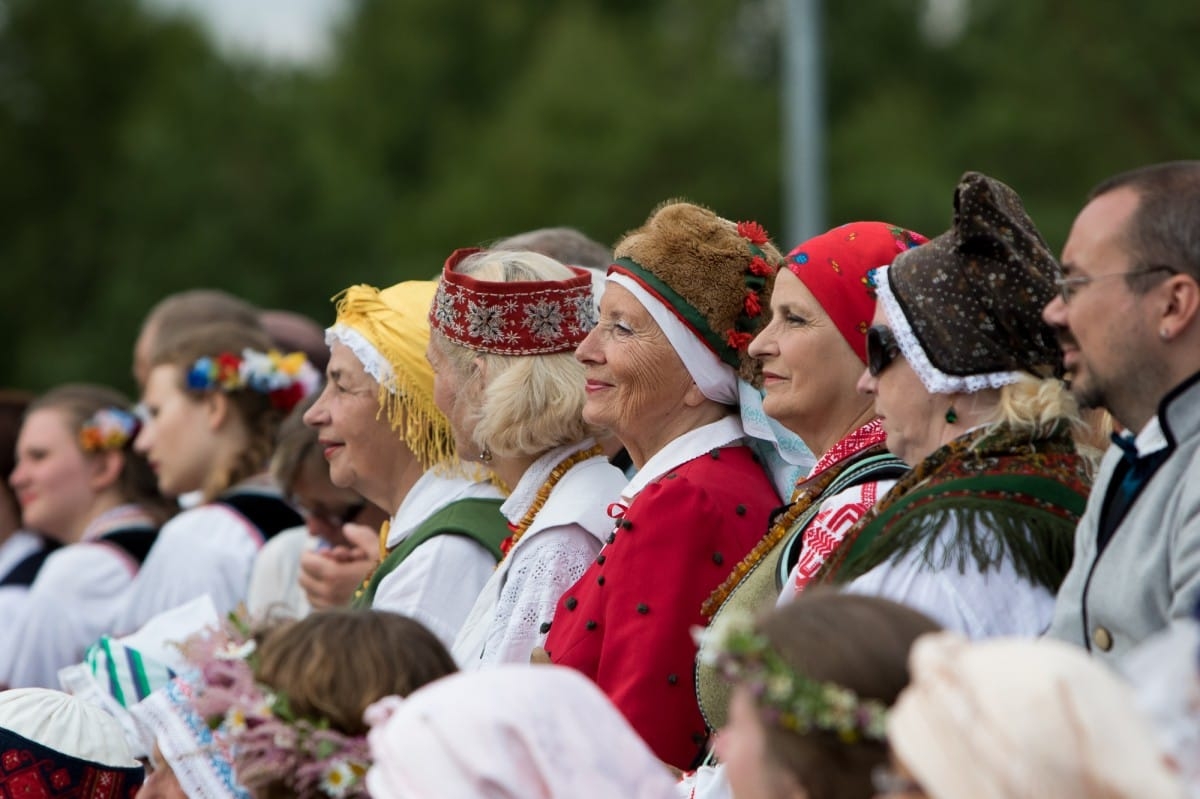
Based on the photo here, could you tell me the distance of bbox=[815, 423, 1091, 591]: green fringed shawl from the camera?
3424 mm

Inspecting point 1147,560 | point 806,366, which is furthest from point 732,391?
point 1147,560

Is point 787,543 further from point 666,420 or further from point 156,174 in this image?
point 156,174

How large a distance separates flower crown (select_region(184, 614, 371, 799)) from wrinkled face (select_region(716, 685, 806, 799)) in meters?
0.74

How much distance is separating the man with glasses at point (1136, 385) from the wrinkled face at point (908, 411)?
1.49 ft

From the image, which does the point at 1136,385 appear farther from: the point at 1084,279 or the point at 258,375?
the point at 258,375

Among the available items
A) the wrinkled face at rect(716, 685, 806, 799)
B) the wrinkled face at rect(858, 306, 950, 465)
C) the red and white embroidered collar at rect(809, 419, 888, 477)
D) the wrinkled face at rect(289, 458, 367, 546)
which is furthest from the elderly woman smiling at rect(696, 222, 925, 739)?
the wrinkled face at rect(289, 458, 367, 546)

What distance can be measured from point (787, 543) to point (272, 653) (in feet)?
4.32

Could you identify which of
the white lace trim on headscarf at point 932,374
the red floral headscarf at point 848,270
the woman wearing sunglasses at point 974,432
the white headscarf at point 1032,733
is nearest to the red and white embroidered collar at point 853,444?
the red floral headscarf at point 848,270

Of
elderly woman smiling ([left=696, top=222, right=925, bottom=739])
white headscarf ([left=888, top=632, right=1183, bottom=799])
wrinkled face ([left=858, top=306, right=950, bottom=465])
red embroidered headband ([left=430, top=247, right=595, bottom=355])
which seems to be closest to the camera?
white headscarf ([left=888, top=632, right=1183, bottom=799])

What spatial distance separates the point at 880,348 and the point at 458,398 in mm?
1531

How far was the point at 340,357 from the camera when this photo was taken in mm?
5340

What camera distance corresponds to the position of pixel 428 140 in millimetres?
31219

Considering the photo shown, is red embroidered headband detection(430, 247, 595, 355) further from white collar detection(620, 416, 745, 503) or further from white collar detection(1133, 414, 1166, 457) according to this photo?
white collar detection(1133, 414, 1166, 457)

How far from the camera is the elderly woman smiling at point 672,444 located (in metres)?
4.10
